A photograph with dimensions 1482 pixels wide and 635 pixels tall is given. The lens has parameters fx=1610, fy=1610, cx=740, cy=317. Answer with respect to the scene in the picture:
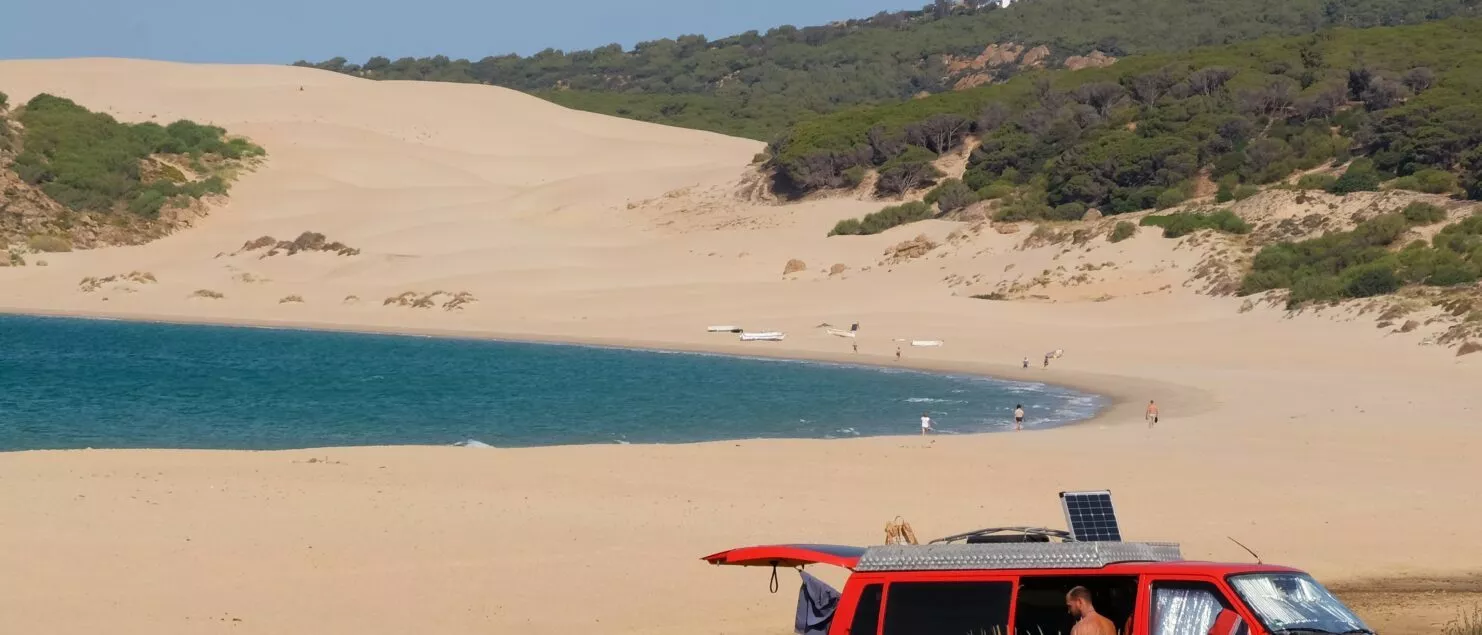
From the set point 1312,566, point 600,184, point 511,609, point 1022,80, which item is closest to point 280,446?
point 511,609

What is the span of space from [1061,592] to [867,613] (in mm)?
835

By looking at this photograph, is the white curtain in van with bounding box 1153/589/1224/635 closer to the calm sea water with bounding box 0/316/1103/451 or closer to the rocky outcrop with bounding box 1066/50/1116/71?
the calm sea water with bounding box 0/316/1103/451

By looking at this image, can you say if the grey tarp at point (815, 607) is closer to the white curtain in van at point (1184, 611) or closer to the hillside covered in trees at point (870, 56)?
the white curtain in van at point (1184, 611)

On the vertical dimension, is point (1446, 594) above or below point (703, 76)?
below

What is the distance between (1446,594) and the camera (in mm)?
11906

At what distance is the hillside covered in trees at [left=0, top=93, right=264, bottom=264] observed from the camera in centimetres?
6444

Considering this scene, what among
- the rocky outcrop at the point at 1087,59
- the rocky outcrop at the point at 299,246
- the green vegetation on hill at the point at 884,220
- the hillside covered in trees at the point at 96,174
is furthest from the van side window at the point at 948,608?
the rocky outcrop at the point at 1087,59

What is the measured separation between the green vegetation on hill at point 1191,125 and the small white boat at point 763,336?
1435 cm

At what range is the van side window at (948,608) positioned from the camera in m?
6.82

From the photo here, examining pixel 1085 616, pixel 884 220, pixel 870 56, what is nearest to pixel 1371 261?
pixel 884 220

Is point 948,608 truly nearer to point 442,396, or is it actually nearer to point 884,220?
point 442,396

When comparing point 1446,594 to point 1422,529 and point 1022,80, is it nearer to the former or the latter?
point 1422,529

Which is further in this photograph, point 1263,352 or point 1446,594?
point 1263,352

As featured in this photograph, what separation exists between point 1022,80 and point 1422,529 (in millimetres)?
64742
